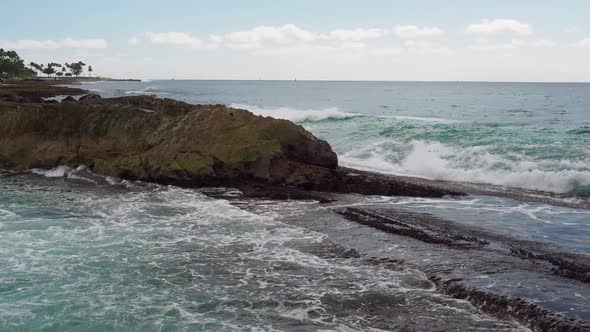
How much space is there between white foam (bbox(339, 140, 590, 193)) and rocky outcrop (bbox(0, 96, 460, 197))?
4.46 meters

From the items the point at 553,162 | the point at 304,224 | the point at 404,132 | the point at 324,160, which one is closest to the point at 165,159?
the point at 324,160

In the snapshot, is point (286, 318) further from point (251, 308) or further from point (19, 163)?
point (19, 163)

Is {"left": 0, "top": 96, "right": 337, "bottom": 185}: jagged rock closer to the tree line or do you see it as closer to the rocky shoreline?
the rocky shoreline

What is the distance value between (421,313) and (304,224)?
234 inches

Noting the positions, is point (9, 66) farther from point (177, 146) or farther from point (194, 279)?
point (194, 279)

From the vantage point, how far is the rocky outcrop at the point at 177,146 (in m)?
18.8

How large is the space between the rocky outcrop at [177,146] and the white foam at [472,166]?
4.46m

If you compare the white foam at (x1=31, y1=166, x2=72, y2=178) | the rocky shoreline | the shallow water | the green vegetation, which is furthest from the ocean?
the green vegetation

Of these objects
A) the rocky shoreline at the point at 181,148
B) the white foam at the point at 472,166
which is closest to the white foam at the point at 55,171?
the rocky shoreline at the point at 181,148

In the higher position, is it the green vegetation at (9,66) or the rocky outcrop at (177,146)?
the green vegetation at (9,66)

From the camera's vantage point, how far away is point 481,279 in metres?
10.1

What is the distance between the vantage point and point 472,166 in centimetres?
2389

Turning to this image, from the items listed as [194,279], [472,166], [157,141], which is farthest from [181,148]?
[472,166]

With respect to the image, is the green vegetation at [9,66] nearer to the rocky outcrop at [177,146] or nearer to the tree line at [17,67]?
the tree line at [17,67]
